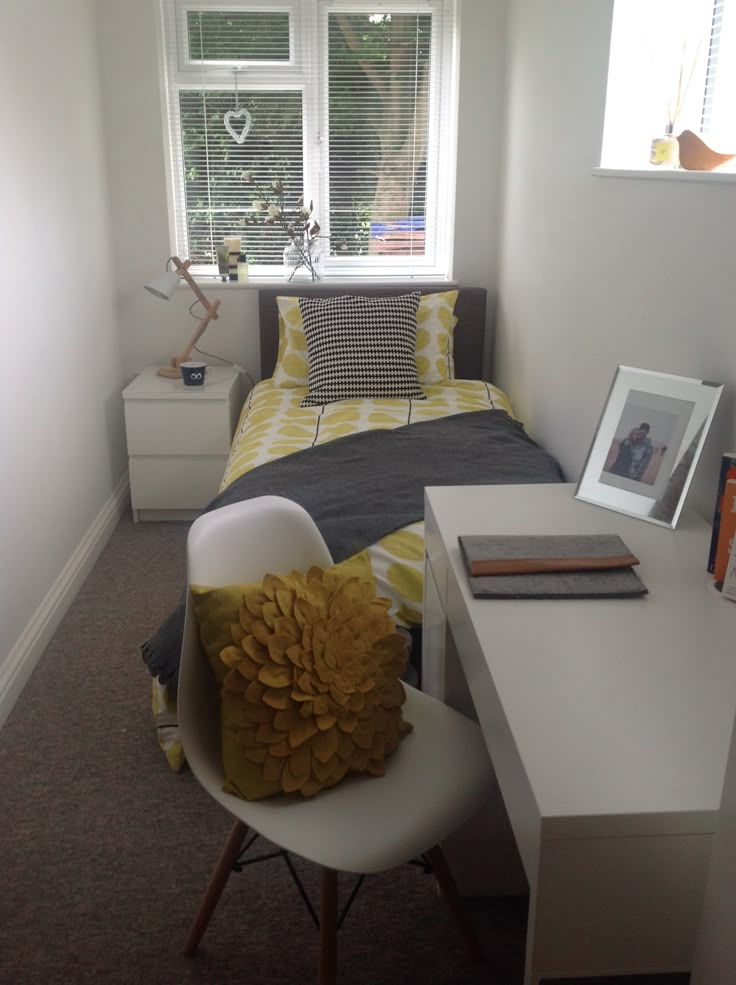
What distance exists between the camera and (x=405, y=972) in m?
1.70

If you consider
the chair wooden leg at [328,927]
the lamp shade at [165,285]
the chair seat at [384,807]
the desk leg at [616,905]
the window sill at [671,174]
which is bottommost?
the chair wooden leg at [328,927]

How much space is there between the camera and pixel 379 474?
2732mm

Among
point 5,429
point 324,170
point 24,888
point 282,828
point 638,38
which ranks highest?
point 638,38

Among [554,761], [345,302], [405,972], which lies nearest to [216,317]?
[345,302]

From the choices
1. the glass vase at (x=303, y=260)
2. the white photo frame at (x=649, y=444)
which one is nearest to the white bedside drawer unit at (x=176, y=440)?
the glass vase at (x=303, y=260)

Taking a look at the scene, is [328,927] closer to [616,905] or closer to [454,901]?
[454,901]

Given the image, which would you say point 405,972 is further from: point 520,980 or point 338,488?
point 338,488

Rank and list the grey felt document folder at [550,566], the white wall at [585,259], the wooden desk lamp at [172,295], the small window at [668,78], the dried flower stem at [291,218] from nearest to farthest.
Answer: the grey felt document folder at [550,566] < the white wall at [585,259] < the small window at [668,78] < the wooden desk lamp at [172,295] < the dried flower stem at [291,218]

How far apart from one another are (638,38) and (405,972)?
2291 mm

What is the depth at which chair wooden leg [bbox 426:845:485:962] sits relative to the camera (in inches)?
63.0

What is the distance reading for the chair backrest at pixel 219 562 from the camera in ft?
4.89

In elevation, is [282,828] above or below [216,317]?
below

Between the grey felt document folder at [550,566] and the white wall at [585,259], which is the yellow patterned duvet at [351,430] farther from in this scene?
the grey felt document folder at [550,566]

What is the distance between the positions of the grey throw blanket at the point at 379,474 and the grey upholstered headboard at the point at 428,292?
701mm
